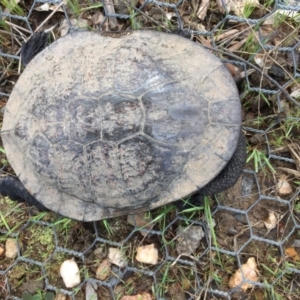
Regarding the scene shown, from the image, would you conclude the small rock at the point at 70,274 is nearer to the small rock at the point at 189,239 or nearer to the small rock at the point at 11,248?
the small rock at the point at 11,248

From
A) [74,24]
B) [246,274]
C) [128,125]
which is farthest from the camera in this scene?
[74,24]

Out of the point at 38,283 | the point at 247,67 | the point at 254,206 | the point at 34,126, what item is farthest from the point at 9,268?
the point at 247,67

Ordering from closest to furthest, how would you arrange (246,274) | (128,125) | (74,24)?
(128,125)
(246,274)
(74,24)

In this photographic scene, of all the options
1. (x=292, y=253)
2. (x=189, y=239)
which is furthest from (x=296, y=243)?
(x=189, y=239)

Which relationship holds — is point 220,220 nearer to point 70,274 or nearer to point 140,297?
point 140,297

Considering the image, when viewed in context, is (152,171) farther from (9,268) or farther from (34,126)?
(9,268)

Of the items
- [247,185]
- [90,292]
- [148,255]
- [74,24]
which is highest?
[74,24]
